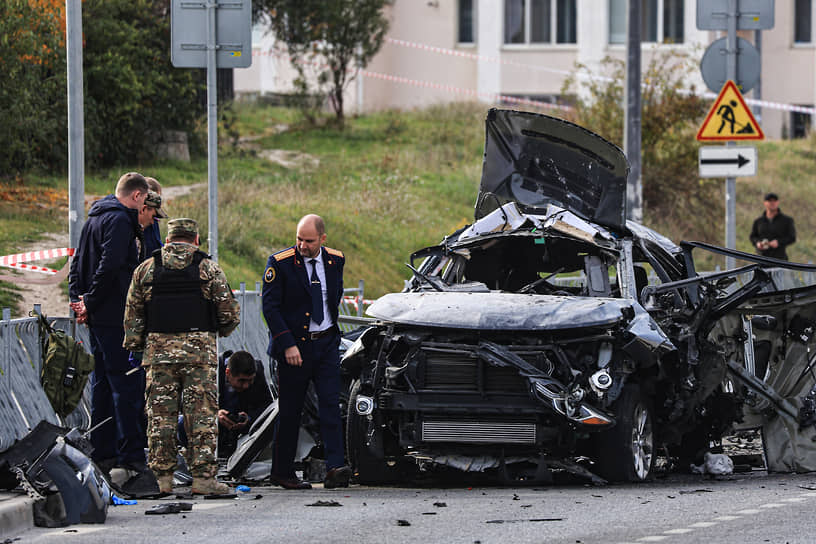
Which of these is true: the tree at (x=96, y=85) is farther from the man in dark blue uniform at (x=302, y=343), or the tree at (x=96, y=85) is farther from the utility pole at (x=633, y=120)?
the man in dark blue uniform at (x=302, y=343)

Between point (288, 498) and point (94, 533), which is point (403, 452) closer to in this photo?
point (288, 498)

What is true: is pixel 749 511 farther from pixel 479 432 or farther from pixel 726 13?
pixel 726 13

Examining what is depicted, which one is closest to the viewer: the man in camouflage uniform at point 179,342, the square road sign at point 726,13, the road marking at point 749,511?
the road marking at point 749,511

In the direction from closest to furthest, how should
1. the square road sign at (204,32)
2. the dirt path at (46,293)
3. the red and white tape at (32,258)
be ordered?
the square road sign at (204,32) → the red and white tape at (32,258) → the dirt path at (46,293)

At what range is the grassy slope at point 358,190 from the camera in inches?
855

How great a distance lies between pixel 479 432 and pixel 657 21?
3295 centimetres

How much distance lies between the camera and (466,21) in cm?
4266

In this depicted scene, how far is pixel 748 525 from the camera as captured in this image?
8336 mm

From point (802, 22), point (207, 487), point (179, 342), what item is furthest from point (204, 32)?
point (802, 22)

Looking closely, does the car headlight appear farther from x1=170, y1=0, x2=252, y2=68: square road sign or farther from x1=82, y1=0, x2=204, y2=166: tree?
x1=82, y1=0, x2=204, y2=166: tree

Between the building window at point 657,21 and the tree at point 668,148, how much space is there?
994 cm

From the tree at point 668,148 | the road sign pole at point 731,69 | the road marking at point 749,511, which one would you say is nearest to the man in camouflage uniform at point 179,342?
the road marking at point 749,511

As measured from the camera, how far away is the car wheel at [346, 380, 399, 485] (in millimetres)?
10328

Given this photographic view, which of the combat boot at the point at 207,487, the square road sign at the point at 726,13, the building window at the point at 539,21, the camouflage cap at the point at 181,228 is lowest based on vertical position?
the combat boot at the point at 207,487
